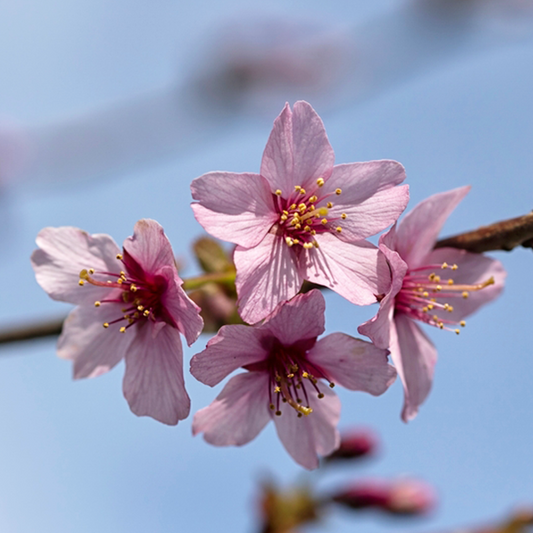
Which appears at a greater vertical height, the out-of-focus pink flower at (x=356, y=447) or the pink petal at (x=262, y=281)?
the pink petal at (x=262, y=281)

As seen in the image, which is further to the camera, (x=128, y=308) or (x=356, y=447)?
(x=356, y=447)

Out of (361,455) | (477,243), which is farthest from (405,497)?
(477,243)

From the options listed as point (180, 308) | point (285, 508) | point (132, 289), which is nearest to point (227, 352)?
point (180, 308)

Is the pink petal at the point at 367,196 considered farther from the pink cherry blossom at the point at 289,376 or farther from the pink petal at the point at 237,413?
the pink petal at the point at 237,413

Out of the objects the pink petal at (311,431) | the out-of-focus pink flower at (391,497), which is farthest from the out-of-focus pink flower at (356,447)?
the pink petal at (311,431)

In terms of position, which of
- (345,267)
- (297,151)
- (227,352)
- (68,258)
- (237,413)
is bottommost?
(237,413)

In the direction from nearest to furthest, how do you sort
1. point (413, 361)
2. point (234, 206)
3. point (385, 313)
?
point (385, 313), point (234, 206), point (413, 361)

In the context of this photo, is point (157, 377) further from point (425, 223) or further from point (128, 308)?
point (425, 223)
